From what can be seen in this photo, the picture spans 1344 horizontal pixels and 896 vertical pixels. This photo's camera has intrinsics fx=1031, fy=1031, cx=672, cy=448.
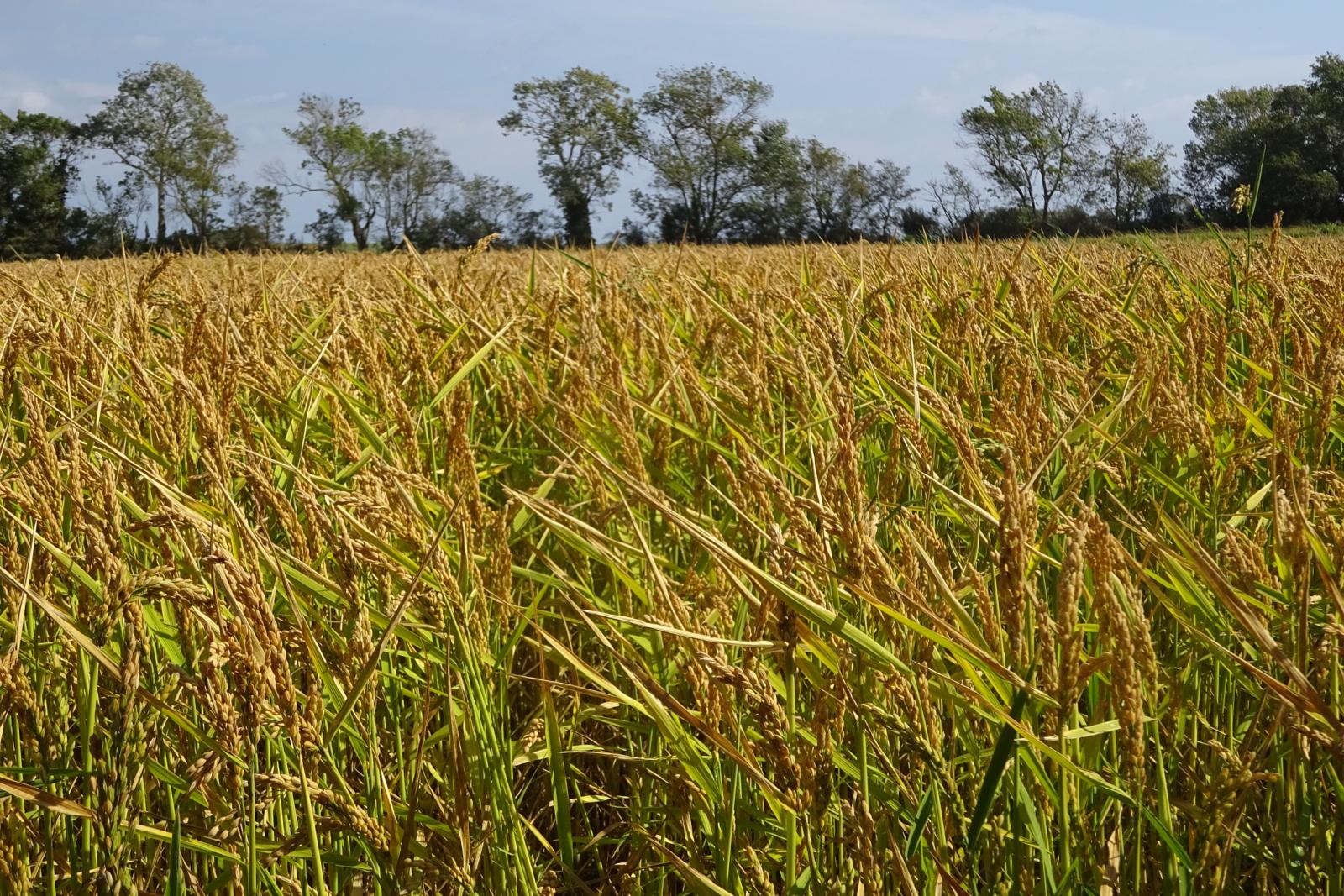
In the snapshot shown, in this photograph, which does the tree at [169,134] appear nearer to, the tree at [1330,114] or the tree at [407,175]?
the tree at [407,175]

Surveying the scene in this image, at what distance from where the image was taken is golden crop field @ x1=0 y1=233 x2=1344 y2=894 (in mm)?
852

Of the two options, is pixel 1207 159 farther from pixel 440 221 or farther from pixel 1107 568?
pixel 1107 568

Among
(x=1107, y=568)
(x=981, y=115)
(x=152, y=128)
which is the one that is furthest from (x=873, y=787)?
(x=152, y=128)

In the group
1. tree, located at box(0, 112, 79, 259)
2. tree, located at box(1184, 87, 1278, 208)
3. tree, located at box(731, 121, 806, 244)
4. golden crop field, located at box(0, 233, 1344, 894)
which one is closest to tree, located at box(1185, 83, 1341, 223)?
tree, located at box(1184, 87, 1278, 208)

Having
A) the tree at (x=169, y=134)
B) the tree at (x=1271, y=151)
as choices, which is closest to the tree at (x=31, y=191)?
the tree at (x=169, y=134)

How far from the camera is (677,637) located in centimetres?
105

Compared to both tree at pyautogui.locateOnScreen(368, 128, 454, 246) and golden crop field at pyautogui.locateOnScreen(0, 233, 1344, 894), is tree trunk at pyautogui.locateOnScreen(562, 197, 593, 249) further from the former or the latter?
golden crop field at pyautogui.locateOnScreen(0, 233, 1344, 894)

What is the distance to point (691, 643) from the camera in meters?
0.98

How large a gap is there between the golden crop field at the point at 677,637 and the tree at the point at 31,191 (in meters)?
50.1

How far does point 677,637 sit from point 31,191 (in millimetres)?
58735

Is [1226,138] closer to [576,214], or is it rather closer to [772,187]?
[772,187]

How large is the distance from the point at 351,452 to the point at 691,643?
811mm

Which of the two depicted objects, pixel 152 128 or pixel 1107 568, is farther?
pixel 152 128

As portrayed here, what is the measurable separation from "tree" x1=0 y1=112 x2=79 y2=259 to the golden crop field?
164 ft
